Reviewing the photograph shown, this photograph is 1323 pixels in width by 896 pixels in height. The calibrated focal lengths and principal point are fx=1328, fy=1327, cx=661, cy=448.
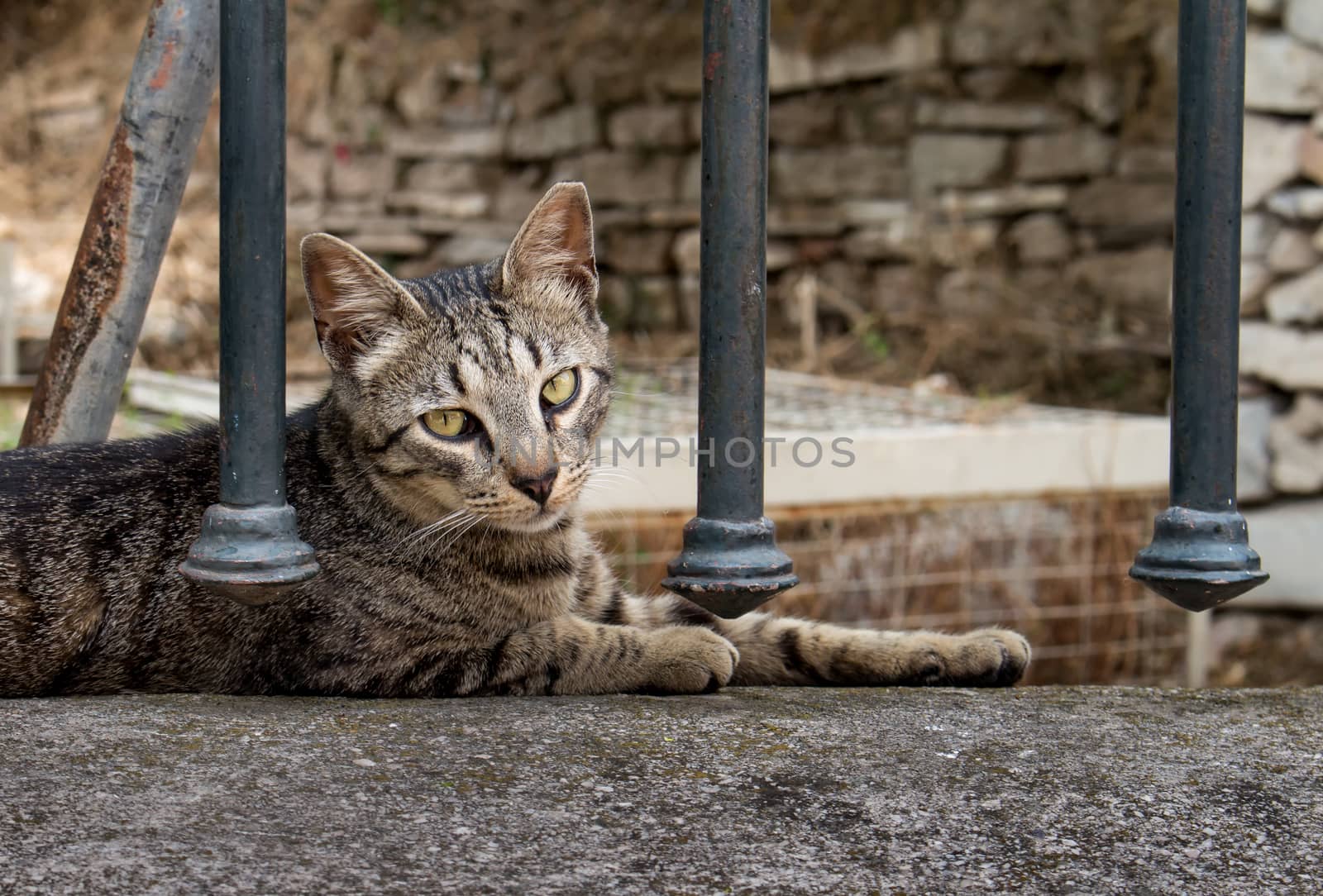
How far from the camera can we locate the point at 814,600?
432 centimetres

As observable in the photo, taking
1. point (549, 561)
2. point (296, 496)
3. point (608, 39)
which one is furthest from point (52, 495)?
point (608, 39)

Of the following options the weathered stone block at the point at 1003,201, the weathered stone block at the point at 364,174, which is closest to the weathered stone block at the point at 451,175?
the weathered stone block at the point at 364,174

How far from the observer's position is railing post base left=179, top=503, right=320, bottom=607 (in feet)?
4.90

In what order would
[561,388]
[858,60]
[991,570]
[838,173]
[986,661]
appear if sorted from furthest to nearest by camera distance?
1. [838,173]
2. [858,60]
3. [991,570]
4. [561,388]
5. [986,661]

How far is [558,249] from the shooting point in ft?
7.30

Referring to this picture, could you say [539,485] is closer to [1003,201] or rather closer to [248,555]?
[248,555]

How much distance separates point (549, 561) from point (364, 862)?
39.3 inches

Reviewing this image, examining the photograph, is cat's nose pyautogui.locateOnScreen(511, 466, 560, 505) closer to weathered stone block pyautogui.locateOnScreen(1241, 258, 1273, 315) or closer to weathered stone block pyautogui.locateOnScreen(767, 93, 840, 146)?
weathered stone block pyautogui.locateOnScreen(1241, 258, 1273, 315)

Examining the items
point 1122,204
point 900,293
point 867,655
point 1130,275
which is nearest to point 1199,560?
point 867,655

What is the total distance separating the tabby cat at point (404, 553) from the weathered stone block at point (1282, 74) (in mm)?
3367

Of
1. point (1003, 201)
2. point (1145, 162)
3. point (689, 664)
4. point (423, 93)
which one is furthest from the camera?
point (423, 93)

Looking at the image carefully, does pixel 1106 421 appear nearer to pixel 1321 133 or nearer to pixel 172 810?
pixel 1321 133

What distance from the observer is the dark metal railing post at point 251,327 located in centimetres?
147

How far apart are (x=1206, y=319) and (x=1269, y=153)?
3.62 meters
